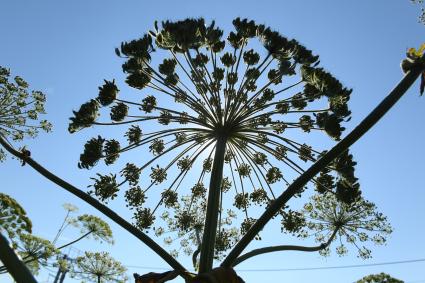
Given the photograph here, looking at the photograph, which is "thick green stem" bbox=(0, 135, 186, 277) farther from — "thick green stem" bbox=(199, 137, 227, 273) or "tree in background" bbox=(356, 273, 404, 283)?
"tree in background" bbox=(356, 273, 404, 283)

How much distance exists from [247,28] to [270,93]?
2.48m

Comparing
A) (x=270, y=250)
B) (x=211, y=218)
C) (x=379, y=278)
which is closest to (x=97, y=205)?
(x=211, y=218)

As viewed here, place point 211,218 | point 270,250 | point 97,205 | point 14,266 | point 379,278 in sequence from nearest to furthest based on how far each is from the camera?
1. point 14,266
2. point 97,205
3. point 270,250
4. point 211,218
5. point 379,278

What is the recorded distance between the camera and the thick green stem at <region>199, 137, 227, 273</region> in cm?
573

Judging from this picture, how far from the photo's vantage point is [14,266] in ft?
7.71

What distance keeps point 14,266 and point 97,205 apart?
2.09 meters

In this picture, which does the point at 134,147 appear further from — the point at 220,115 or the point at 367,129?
the point at 367,129

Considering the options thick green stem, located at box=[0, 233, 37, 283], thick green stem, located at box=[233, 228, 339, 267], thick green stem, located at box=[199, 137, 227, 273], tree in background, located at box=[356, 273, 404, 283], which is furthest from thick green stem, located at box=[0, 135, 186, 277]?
tree in background, located at box=[356, 273, 404, 283]

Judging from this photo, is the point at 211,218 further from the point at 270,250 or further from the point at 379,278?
the point at 379,278

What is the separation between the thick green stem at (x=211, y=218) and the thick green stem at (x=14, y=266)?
3.37 metres

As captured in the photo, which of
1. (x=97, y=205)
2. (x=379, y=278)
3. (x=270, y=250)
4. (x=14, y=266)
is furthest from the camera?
(x=379, y=278)

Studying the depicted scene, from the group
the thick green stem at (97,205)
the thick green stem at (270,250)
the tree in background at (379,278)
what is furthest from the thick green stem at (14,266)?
the tree in background at (379,278)

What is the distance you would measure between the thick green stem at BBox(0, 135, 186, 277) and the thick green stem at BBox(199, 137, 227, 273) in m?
1.05

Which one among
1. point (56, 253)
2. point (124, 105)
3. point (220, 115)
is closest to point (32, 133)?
point (56, 253)
